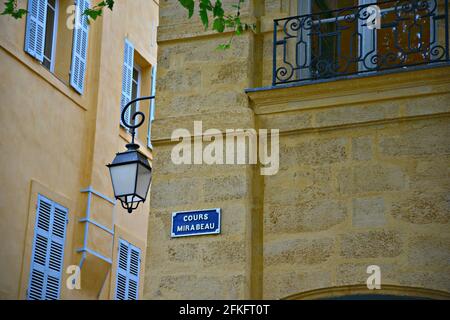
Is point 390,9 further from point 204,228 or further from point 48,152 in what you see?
point 48,152

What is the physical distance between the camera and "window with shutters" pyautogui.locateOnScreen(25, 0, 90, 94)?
1426 centimetres

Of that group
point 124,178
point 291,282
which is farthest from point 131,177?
point 291,282

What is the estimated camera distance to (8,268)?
12500 millimetres

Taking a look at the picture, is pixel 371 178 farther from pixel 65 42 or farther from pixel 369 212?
pixel 65 42

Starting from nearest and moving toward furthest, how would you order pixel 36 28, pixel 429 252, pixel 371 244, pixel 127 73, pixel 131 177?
pixel 429 252
pixel 371 244
pixel 131 177
pixel 36 28
pixel 127 73

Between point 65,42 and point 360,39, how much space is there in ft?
20.9

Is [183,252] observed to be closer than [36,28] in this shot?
Yes

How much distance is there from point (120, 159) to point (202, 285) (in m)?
1.76

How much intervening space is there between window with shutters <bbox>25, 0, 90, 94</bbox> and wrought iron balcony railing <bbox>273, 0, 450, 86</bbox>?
5608mm

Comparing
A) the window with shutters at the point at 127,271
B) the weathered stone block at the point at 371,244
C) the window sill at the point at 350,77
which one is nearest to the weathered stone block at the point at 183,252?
the weathered stone block at the point at 371,244

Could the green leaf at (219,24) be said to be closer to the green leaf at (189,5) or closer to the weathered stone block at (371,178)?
the green leaf at (189,5)

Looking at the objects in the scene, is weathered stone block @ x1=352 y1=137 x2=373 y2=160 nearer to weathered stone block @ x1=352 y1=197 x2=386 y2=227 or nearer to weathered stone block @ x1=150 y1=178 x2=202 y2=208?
weathered stone block @ x1=352 y1=197 x2=386 y2=227

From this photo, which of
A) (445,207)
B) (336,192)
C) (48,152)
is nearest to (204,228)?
(336,192)

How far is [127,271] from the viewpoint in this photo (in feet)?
50.2
